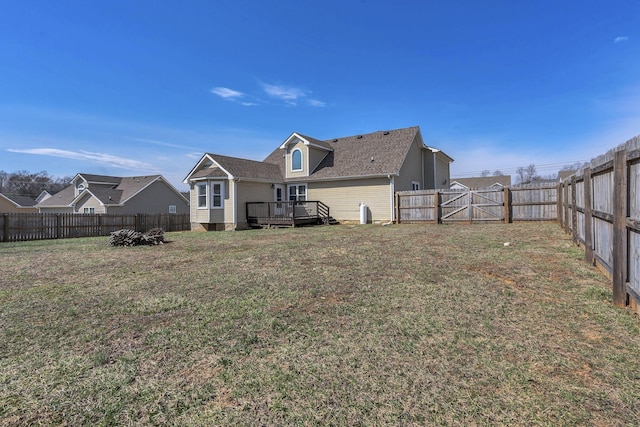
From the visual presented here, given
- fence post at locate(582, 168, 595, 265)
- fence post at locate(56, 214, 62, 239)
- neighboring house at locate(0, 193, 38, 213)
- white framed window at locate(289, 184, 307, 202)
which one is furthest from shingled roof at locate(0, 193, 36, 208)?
fence post at locate(582, 168, 595, 265)

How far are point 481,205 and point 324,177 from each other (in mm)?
8546

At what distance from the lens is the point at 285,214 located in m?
19.3

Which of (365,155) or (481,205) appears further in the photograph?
(365,155)

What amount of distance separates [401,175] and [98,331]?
56.9 feet

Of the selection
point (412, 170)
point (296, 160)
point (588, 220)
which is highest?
point (296, 160)

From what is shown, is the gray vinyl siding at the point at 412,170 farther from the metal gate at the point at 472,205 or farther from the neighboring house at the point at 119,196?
the neighboring house at the point at 119,196

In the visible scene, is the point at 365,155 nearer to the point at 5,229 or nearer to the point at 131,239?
the point at 131,239

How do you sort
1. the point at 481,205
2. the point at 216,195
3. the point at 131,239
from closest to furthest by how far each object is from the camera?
the point at 131,239 → the point at 481,205 → the point at 216,195

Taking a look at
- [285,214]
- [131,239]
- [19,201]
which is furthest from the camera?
[19,201]

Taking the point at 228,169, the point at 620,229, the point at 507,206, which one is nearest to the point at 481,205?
the point at 507,206

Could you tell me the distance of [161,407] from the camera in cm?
238

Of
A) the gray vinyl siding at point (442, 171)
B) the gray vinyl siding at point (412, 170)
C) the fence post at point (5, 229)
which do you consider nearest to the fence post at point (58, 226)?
the fence post at point (5, 229)

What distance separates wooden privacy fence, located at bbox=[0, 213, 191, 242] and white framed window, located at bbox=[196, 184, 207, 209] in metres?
4.40

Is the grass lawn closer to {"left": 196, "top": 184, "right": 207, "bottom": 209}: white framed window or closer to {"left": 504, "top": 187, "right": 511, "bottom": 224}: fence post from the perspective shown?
{"left": 504, "top": 187, "right": 511, "bottom": 224}: fence post
